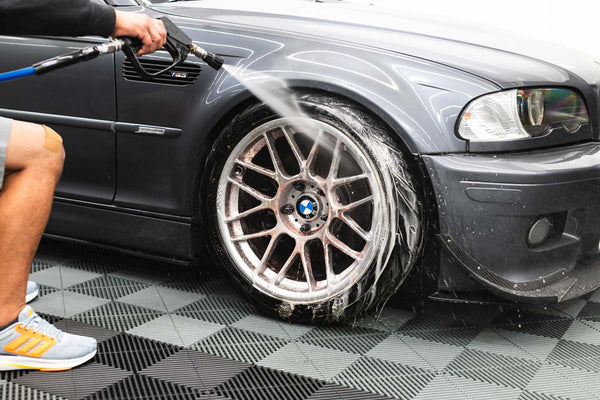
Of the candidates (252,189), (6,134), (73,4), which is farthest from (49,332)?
(73,4)

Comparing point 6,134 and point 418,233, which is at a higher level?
point 6,134

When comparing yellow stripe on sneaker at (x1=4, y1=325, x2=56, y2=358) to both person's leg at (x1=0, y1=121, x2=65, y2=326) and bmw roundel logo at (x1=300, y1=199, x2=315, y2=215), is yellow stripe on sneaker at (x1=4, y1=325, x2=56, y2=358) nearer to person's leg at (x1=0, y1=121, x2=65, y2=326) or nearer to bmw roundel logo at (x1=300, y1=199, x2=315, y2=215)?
person's leg at (x1=0, y1=121, x2=65, y2=326)

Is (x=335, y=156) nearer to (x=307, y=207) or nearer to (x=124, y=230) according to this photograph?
(x=307, y=207)

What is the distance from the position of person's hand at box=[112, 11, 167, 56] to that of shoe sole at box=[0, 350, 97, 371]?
3.51 ft

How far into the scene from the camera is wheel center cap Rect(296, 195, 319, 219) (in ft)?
8.69

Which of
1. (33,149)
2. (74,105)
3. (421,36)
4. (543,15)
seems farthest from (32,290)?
(543,15)

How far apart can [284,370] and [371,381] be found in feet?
0.99

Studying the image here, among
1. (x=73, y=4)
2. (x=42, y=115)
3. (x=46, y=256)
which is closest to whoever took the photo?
(x=73, y=4)

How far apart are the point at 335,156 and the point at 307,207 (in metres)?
0.24

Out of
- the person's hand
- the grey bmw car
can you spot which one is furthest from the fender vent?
the person's hand

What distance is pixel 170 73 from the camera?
279cm

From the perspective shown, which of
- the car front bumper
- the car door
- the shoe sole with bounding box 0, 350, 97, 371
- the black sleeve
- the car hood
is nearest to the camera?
the black sleeve

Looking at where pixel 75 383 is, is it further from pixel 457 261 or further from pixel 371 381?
pixel 457 261

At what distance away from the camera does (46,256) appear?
3.46 m
